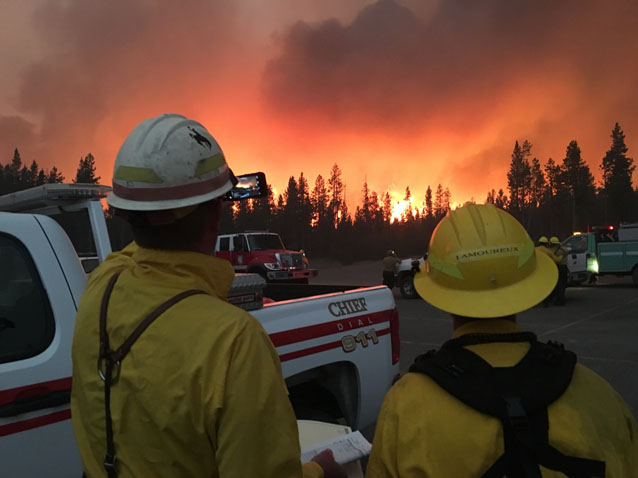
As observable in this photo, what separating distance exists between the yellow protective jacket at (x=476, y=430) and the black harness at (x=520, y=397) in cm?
2

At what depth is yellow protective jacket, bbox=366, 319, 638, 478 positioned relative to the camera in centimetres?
120

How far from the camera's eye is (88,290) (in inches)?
60.5

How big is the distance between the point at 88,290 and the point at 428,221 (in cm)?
12504

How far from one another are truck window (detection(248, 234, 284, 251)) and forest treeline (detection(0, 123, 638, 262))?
50.8 meters

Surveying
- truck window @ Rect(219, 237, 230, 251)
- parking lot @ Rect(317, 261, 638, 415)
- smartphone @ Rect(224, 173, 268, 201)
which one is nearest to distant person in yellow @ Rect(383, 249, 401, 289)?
parking lot @ Rect(317, 261, 638, 415)

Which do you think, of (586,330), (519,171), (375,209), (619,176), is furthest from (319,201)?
(586,330)

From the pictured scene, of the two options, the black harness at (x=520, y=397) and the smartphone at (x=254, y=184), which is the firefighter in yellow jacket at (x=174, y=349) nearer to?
the black harness at (x=520, y=397)

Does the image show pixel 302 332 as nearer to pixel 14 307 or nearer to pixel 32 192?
pixel 14 307

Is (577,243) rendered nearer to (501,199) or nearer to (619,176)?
(619,176)

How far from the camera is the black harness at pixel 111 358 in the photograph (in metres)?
1.28

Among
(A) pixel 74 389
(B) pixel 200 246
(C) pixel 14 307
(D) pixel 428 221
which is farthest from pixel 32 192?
(D) pixel 428 221

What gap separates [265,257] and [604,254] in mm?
13839

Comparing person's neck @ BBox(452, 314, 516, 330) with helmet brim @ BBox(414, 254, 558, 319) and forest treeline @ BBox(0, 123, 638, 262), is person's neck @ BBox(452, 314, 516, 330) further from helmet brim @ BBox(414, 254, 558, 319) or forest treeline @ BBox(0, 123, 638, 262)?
forest treeline @ BBox(0, 123, 638, 262)

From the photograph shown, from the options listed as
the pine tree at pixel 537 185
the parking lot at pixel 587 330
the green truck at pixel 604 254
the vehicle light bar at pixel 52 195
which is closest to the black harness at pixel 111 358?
the vehicle light bar at pixel 52 195
